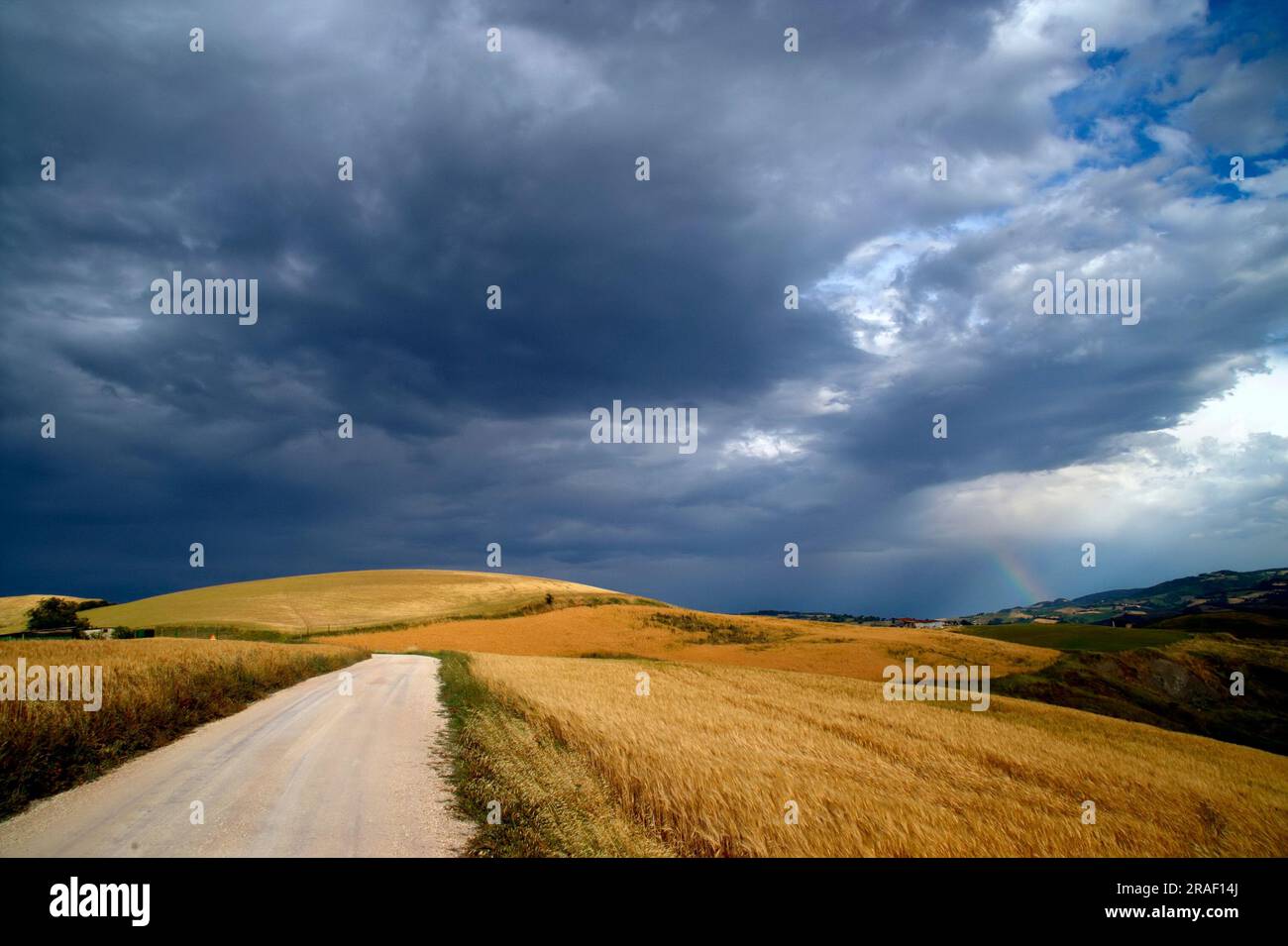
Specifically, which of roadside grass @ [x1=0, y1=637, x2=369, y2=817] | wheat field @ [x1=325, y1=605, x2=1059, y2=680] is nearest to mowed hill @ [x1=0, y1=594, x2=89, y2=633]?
wheat field @ [x1=325, y1=605, x2=1059, y2=680]

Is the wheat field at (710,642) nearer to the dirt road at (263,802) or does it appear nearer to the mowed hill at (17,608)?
the dirt road at (263,802)

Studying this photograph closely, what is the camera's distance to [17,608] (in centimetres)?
9575

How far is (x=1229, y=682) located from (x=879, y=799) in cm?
7362

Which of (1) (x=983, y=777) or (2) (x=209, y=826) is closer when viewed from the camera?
(2) (x=209, y=826)

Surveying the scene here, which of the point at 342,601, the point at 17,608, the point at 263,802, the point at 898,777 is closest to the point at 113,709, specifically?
the point at 263,802

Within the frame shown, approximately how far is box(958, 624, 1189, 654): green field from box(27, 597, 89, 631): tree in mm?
123316

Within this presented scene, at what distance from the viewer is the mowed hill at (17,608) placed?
8519cm

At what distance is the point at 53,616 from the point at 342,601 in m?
36.2

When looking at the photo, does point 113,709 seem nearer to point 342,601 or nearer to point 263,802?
point 263,802

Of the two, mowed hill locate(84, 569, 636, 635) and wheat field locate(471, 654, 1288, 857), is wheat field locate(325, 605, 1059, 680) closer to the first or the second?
mowed hill locate(84, 569, 636, 635)

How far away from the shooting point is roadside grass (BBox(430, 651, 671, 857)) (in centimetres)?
711
